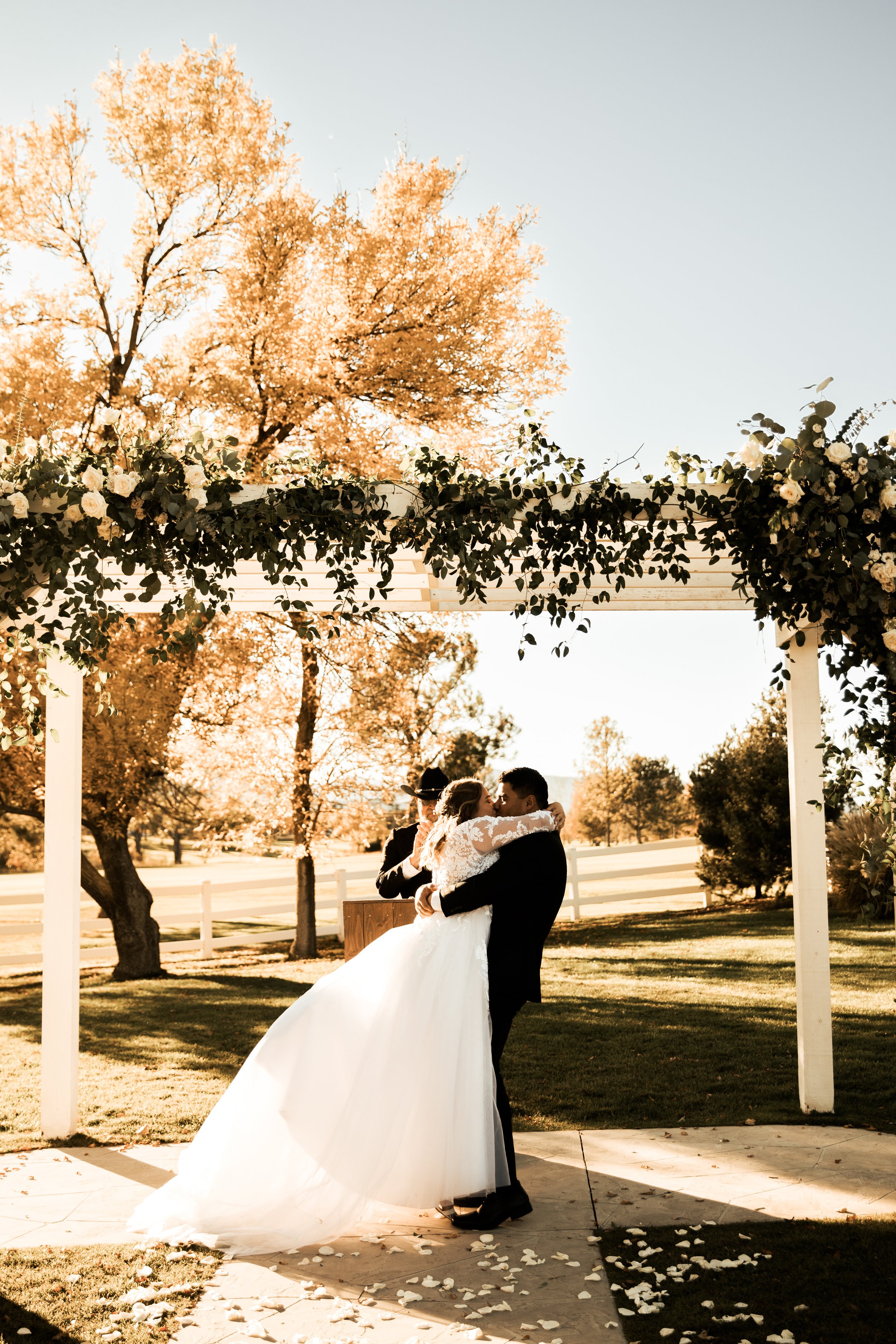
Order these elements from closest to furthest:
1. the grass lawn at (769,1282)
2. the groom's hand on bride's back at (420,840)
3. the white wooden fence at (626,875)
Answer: the grass lawn at (769,1282) → the groom's hand on bride's back at (420,840) → the white wooden fence at (626,875)

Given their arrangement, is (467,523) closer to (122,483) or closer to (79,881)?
(122,483)

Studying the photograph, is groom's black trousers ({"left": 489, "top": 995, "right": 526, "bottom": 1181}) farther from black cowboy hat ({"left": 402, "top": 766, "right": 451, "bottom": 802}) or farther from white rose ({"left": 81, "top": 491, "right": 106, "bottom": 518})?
white rose ({"left": 81, "top": 491, "right": 106, "bottom": 518})

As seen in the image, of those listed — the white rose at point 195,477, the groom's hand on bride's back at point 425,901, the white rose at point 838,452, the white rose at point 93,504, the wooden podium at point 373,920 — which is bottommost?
the wooden podium at point 373,920

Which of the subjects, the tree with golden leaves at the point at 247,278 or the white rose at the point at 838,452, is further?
the tree with golden leaves at the point at 247,278

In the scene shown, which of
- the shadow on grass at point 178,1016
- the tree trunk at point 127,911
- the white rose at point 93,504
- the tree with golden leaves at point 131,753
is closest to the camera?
the white rose at point 93,504

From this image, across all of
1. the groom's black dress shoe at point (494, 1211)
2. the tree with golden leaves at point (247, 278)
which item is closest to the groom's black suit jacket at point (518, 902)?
the groom's black dress shoe at point (494, 1211)

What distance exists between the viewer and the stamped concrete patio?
367 centimetres

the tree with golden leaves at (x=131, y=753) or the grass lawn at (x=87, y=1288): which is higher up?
the tree with golden leaves at (x=131, y=753)

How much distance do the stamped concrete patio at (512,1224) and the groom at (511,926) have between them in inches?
5.5

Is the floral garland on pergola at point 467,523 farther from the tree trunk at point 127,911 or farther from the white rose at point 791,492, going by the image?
the tree trunk at point 127,911

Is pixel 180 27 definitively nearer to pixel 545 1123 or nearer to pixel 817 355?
pixel 817 355

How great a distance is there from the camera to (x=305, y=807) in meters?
14.1

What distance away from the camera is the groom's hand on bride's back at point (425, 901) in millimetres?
4723

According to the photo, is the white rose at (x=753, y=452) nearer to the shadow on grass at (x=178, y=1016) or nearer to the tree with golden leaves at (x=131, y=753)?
the shadow on grass at (x=178, y=1016)
